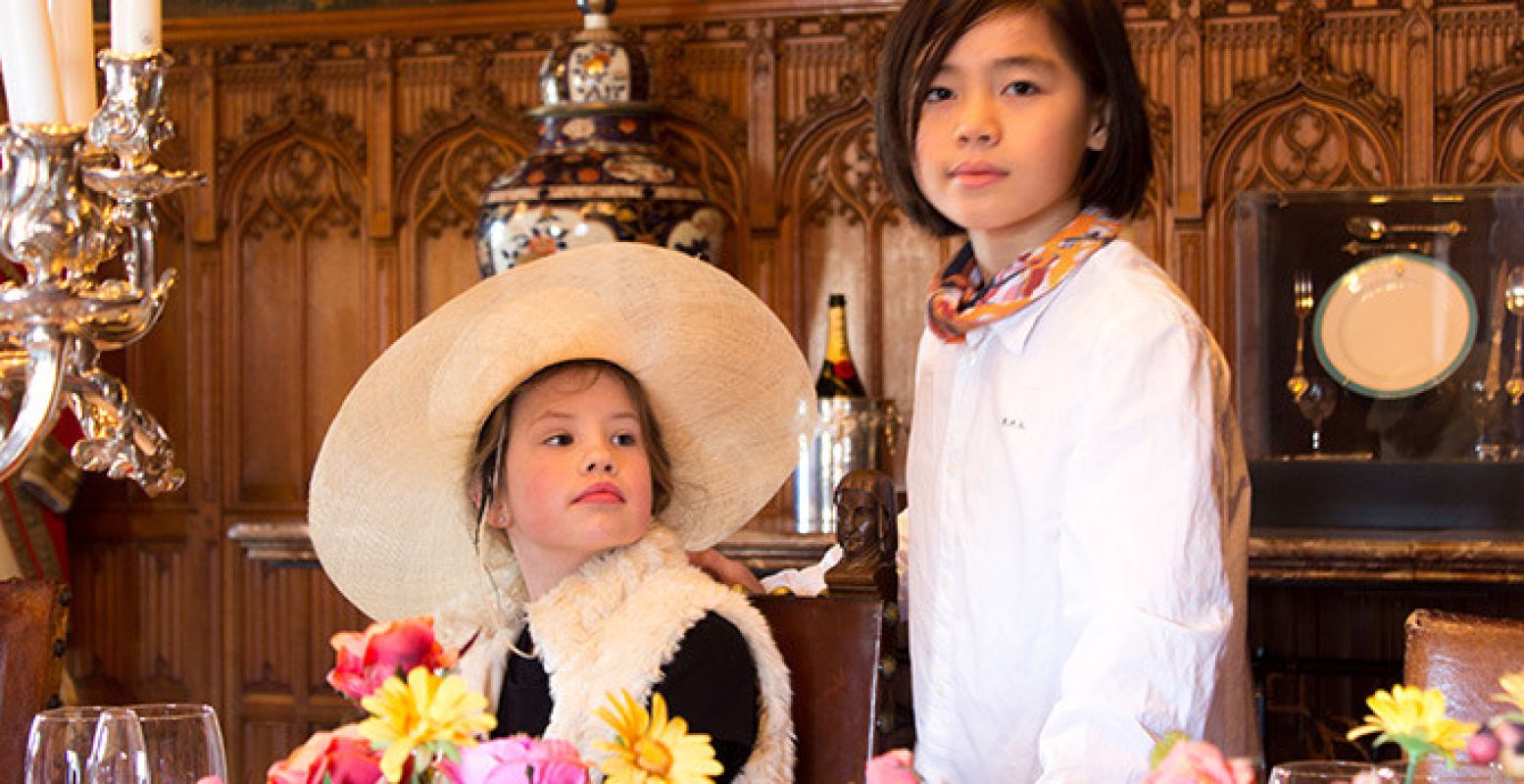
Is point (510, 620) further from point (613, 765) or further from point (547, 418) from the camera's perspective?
point (613, 765)

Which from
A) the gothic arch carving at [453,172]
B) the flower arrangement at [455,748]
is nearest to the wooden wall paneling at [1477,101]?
the gothic arch carving at [453,172]

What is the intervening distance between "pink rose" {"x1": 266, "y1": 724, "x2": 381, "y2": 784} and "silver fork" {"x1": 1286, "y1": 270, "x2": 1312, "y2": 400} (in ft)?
9.34

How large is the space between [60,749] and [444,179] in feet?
10.6

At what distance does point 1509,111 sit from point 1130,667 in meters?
2.72

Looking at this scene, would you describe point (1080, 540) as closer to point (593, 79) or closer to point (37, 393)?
point (37, 393)

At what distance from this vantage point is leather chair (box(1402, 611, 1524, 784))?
62.7 inches

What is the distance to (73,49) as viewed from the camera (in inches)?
46.2

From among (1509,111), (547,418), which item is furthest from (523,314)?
(1509,111)

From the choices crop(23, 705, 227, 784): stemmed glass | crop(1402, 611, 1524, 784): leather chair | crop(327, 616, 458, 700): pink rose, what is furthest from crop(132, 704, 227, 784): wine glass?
crop(1402, 611, 1524, 784): leather chair

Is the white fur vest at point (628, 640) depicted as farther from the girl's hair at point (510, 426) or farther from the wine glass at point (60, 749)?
the wine glass at point (60, 749)

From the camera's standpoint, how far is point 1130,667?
147cm

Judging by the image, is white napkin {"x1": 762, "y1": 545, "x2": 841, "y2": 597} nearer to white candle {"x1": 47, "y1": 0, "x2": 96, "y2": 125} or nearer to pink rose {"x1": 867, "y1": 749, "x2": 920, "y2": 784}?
white candle {"x1": 47, "y1": 0, "x2": 96, "y2": 125}

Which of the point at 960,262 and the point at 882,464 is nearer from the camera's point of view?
the point at 960,262

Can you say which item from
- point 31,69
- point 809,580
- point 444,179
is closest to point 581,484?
point 809,580
